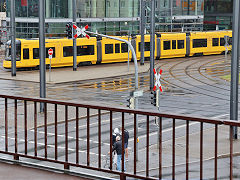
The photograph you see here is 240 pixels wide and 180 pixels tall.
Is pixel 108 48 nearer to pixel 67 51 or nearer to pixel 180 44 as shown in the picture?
pixel 67 51

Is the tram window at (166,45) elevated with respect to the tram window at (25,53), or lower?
elevated

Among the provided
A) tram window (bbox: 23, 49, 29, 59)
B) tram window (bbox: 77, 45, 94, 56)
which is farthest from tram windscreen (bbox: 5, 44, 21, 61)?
tram window (bbox: 77, 45, 94, 56)

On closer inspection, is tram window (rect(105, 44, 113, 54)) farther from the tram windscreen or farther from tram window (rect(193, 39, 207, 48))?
tram window (rect(193, 39, 207, 48))

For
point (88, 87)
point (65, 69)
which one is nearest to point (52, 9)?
point (65, 69)

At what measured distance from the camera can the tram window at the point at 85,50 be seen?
5234 cm

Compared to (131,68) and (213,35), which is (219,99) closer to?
(131,68)

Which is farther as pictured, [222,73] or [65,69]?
[65,69]

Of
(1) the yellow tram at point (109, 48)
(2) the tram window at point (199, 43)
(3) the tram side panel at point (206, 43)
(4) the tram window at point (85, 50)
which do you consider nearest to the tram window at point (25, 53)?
(1) the yellow tram at point (109, 48)

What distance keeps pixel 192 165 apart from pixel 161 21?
74.2 metres

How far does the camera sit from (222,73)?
47000 mm

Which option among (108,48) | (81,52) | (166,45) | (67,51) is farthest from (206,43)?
(67,51)

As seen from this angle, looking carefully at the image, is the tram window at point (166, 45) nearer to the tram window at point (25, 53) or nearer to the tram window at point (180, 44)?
the tram window at point (180, 44)

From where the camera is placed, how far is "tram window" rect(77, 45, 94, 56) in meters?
52.3

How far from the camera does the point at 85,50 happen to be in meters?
53.0
